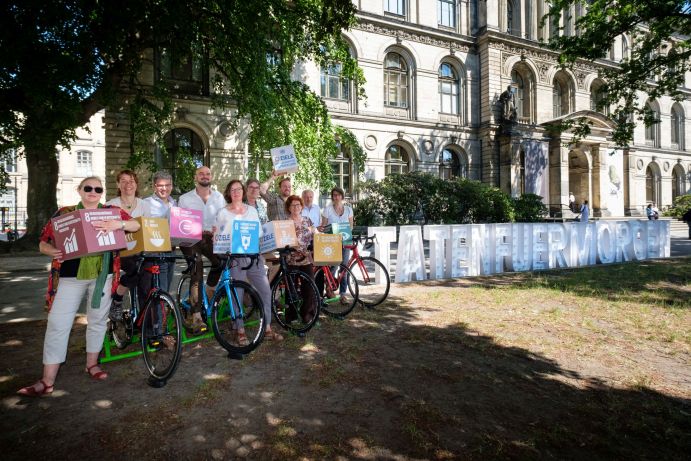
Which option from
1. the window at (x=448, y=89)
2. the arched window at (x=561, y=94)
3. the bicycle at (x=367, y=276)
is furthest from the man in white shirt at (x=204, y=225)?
the arched window at (x=561, y=94)

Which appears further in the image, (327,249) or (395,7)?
(395,7)

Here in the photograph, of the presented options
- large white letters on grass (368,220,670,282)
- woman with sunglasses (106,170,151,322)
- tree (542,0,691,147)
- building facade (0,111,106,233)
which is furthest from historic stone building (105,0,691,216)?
building facade (0,111,106,233)

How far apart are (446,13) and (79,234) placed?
95.0 feet

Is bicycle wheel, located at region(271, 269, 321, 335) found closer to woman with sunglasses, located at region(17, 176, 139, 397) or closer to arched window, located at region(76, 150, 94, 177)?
woman with sunglasses, located at region(17, 176, 139, 397)

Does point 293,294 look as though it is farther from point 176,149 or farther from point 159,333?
point 176,149

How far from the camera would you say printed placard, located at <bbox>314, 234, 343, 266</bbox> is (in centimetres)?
571

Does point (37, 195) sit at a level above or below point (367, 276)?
above

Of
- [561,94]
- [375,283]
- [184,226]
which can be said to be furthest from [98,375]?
[561,94]

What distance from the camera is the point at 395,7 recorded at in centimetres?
2483

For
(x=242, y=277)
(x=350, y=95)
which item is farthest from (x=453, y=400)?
(x=350, y=95)

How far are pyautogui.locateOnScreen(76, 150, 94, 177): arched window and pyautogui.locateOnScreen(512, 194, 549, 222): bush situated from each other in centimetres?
4775

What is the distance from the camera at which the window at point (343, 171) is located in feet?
78.4

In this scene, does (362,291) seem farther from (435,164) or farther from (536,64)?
(536,64)

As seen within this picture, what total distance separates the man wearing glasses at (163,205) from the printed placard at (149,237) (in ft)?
1.03
